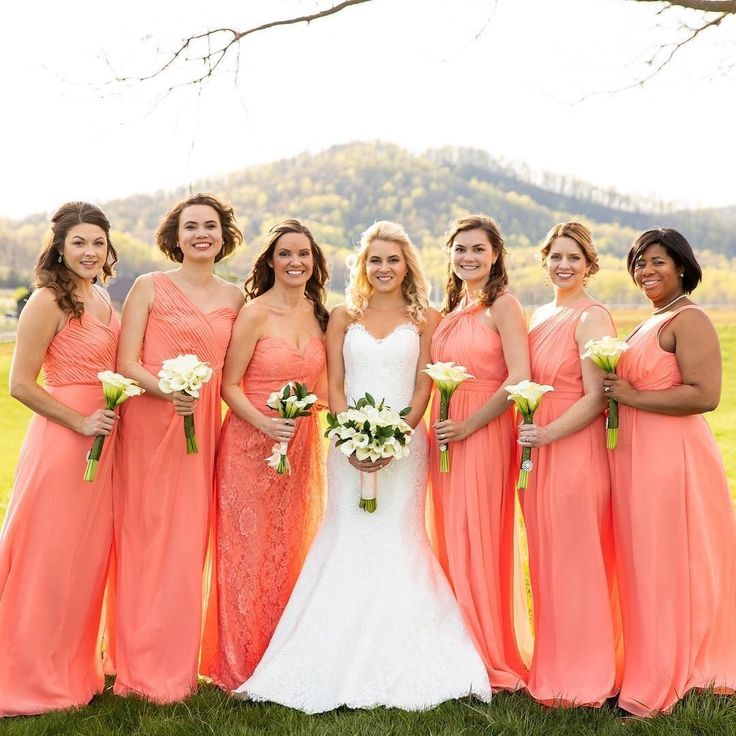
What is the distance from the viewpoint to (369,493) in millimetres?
6156

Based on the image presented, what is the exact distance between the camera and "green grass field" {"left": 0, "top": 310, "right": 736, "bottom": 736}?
205 inches

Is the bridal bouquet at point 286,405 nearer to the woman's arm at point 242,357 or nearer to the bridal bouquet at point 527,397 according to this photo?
the woman's arm at point 242,357

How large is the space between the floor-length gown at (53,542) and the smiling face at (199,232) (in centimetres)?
83

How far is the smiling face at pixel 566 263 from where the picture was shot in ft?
19.8

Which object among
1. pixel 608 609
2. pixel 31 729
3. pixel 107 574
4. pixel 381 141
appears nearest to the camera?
pixel 31 729

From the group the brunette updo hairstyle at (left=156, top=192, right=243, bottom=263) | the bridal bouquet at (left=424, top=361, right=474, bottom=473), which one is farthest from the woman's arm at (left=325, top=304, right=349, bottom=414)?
the brunette updo hairstyle at (left=156, top=192, right=243, bottom=263)

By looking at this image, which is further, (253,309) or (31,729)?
(253,309)

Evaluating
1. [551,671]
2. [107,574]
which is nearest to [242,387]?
[107,574]

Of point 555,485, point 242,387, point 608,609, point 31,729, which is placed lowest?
point 31,729

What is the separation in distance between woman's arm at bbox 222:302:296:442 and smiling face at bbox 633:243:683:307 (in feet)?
8.83

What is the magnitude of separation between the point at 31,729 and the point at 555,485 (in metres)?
3.70

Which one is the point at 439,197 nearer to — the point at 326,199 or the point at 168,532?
the point at 326,199

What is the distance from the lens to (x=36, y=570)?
588 cm

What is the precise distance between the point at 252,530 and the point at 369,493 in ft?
2.98
